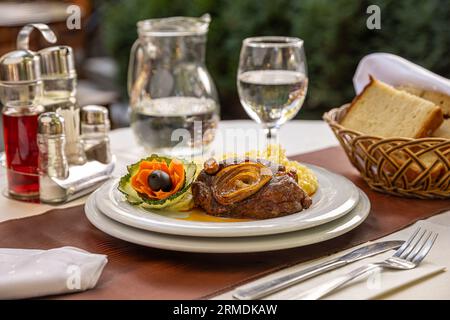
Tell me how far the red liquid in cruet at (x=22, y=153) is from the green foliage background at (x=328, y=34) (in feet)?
6.62

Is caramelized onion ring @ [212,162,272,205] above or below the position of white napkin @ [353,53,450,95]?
below

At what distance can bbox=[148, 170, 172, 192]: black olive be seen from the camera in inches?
40.9

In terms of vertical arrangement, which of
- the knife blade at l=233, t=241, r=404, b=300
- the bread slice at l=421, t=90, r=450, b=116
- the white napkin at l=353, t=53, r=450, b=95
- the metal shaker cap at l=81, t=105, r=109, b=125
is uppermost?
the white napkin at l=353, t=53, r=450, b=95

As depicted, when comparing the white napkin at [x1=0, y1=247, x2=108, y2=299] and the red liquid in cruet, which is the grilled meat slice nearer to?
the white napkin at [x1=0, y1=247, x2=108, y2=299]

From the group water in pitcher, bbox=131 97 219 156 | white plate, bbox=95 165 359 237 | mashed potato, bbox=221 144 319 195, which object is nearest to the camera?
white plate, bbox=95 165 359 237

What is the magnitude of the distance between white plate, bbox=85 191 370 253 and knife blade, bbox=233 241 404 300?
0.04 m

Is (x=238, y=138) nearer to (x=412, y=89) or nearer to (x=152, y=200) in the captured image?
(x=412, y=89)

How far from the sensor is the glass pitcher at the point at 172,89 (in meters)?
1.53

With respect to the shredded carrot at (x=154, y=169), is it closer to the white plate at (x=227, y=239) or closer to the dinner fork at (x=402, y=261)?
the white plate at (x=227, y=239)

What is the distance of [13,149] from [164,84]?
1.40 ft

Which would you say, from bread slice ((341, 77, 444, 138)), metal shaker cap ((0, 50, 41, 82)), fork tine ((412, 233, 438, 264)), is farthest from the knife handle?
metal shaker cap ((0, 50, 41, 82))

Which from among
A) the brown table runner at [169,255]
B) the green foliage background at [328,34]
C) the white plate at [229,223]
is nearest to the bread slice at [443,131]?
the brown table runner at [169,255]
